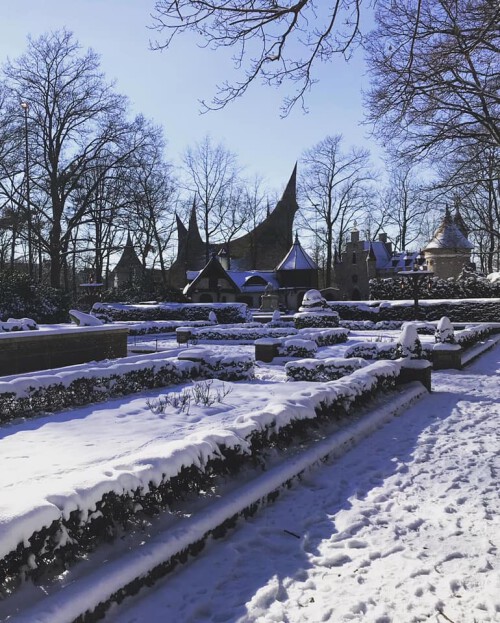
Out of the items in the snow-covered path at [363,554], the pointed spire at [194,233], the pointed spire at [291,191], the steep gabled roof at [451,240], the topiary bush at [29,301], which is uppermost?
the pointed spire at [291,191]

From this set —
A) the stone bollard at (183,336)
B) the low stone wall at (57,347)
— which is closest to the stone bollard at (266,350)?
the low stone wall at (57,347)

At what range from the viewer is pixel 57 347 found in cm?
1259

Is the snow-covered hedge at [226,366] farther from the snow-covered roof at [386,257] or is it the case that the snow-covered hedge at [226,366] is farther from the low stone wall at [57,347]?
the snow-covered roof at [386,257]

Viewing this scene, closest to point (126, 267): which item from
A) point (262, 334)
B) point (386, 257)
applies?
point (386, 257)

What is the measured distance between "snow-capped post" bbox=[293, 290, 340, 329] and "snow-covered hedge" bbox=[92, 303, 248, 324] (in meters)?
6.57

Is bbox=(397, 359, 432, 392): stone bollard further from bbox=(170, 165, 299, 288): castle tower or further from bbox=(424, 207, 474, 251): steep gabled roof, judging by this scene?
bbox=(170, 165, 299, 288): castle tower

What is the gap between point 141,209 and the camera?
2997cm

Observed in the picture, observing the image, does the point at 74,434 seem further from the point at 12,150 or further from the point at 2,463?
the point at 12,150

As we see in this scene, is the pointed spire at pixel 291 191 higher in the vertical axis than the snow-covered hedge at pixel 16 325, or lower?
higher

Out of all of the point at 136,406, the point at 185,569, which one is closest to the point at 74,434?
the point at 136,406

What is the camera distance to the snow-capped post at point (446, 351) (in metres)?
13.2

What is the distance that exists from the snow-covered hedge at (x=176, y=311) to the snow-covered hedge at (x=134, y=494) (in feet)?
83.9

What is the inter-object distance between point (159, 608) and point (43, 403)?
20.0 ft

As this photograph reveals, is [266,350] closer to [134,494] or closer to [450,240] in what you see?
[134,494]
